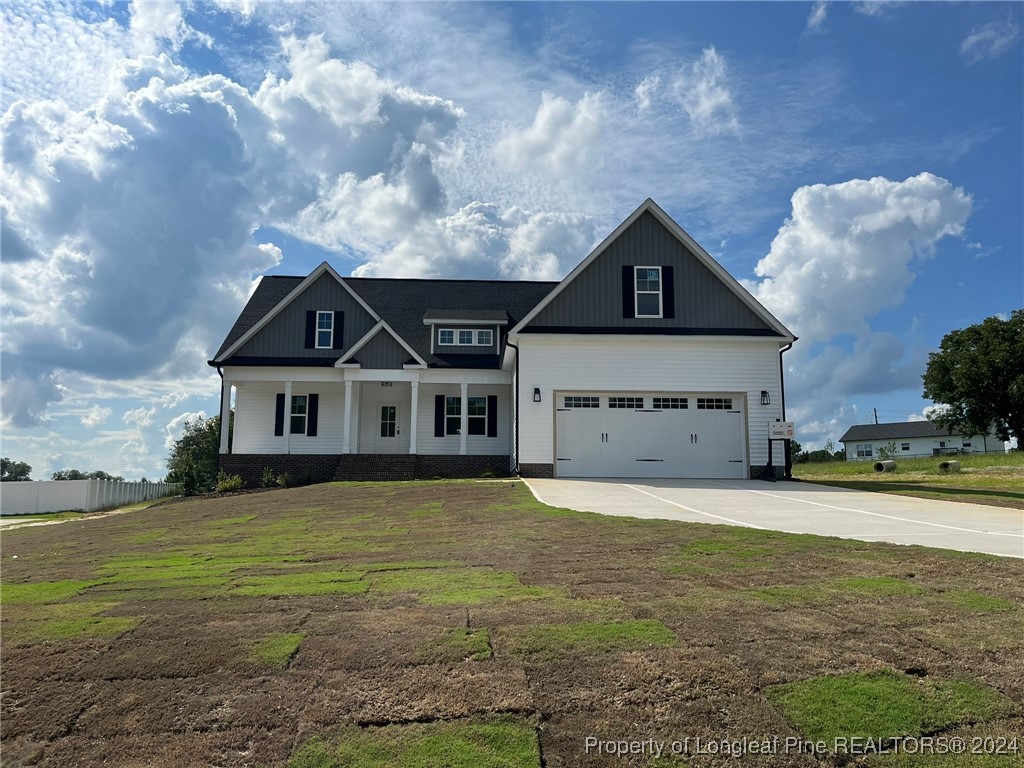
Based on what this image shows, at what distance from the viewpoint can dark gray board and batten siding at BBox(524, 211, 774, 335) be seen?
21078 millimetres

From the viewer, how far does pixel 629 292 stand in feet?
70.1

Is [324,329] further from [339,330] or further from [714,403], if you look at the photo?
[714,403]

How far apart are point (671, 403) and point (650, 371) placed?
1.15 m

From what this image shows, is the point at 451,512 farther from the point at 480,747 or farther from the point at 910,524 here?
the point at 480,747

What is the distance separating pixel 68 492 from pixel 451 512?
77.5ft

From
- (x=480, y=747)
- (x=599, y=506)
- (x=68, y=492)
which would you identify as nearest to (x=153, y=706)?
(x=480, y=747)

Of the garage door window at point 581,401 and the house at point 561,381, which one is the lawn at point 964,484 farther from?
the garage door window at point 581,401

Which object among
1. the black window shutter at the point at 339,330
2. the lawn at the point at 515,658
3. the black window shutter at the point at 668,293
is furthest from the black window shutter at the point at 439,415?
the lawn at the point at 515,658

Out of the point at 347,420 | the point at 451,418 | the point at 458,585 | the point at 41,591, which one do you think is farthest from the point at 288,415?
the point at 458,585

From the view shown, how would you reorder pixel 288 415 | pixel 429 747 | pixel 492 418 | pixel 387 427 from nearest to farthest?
1. pixel 429 747
2. pixel 288 415
3. pixel 492 418
4. pixel 387 427

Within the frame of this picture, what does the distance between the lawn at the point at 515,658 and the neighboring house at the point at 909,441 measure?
7105 centimetres

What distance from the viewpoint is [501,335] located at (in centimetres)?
2645

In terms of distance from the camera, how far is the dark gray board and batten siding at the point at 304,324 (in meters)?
24.8

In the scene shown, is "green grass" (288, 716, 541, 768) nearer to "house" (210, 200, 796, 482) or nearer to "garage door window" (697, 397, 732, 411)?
"house" (210, 200, 796, 482)
